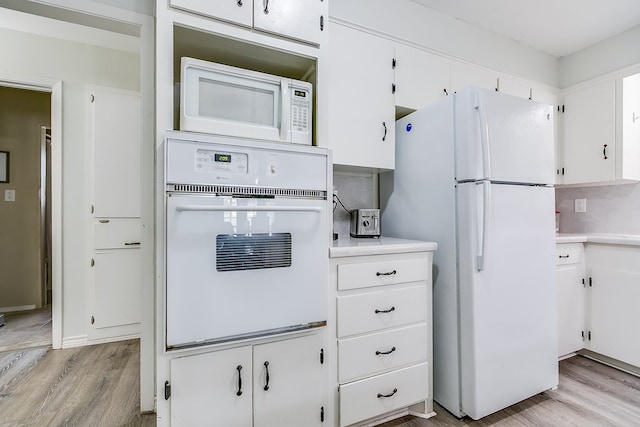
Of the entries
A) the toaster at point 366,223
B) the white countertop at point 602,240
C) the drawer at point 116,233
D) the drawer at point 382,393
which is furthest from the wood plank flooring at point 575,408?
the drawer at point 116,233

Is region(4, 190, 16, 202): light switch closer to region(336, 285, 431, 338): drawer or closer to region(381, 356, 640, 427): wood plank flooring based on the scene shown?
region(336, 285, 431, 338): drawer

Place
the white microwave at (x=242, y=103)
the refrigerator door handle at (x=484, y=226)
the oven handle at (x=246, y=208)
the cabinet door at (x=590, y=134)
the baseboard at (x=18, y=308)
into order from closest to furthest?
the oven handle at (x=246, y=208)
the white microwave at (x=242, y=103)
the refrigerator door handle at (x=484, y=226)
the cabinet door at (x=590, y=134)
the baseboard at (x=18, y=308)

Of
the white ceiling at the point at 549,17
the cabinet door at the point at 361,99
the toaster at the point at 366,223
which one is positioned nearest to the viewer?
the cabinet door at the point at 361,99

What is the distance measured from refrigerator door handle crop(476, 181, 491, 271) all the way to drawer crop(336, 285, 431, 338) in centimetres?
31

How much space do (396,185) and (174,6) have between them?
5.19ft

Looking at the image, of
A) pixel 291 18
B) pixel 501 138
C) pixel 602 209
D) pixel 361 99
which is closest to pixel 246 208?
pixel 291 18

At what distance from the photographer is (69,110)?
2.51 metres

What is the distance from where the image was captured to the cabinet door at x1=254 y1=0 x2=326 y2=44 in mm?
1300

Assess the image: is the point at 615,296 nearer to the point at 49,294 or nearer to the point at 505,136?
the point at 505,136

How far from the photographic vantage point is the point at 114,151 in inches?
103

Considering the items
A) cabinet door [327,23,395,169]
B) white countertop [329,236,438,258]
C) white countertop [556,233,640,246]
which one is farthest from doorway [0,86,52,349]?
white countertop [556,233,640,246]

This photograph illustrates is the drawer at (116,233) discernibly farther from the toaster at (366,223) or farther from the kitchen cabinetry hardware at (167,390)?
the toaster at (366,223)

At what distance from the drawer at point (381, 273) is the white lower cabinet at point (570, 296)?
133 cm

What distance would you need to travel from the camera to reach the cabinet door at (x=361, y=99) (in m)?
1.83
